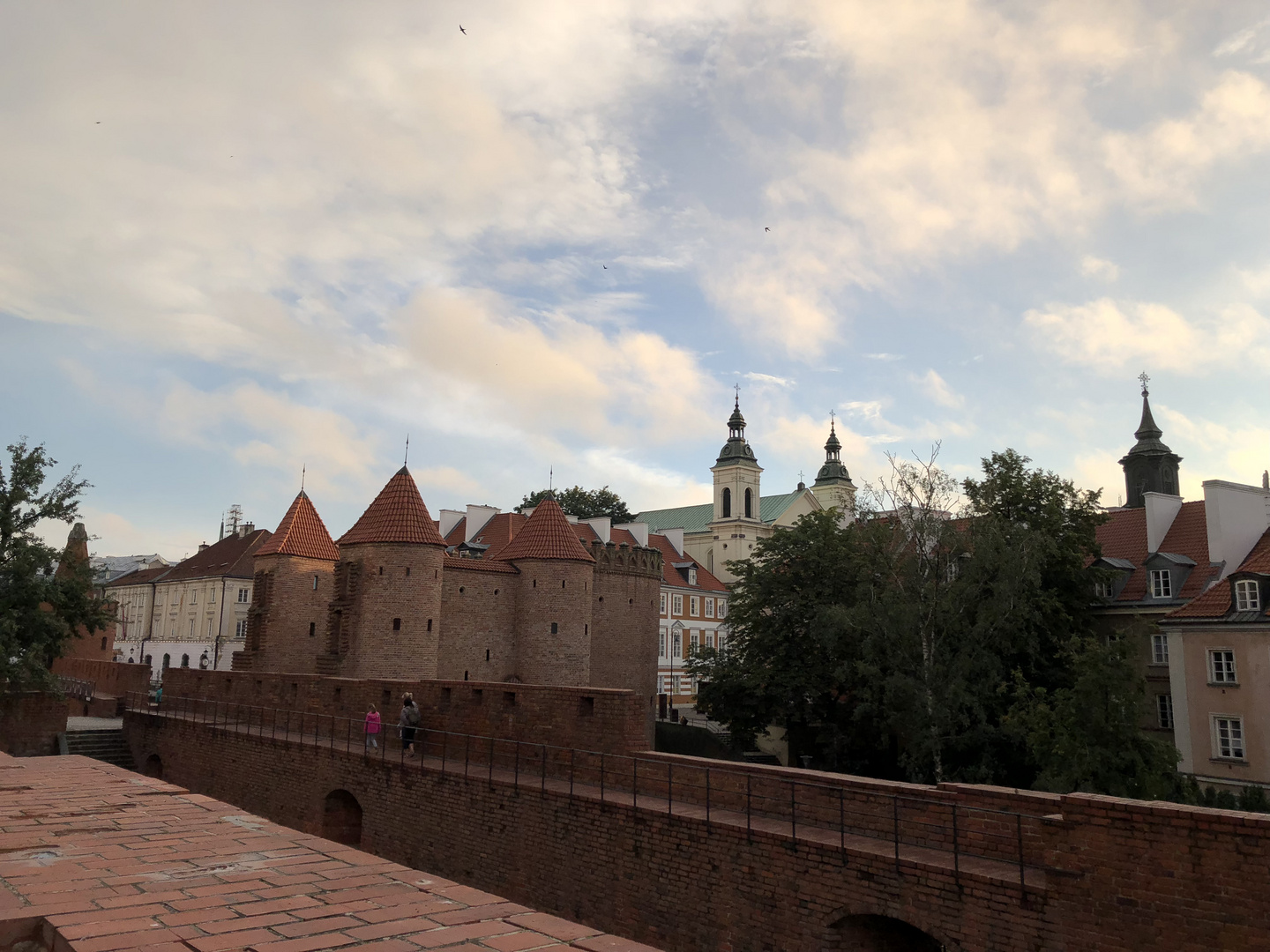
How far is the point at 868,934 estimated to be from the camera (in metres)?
10.8

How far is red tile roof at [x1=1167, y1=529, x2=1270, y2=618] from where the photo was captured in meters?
25.1

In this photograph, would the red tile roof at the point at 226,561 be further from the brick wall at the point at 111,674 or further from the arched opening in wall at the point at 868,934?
the arched opening in wall at the point at 868,934

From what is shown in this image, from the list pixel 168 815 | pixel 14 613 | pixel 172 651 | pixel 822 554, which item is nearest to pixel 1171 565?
pixel 822 554

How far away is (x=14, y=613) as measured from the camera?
2556cm

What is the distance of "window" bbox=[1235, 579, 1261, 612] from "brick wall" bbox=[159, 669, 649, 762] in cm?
1794

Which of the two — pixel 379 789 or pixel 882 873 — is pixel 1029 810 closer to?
pixel 882 873

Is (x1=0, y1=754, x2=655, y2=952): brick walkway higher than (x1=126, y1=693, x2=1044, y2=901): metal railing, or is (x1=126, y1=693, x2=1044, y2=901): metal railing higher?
(x1=0, y1=754, x2=655, y2=952): brick walkway

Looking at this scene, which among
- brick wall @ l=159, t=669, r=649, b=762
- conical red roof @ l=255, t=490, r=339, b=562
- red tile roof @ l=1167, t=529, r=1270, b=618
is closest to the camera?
brick wall @ l=159, t=669, r=649, b=762

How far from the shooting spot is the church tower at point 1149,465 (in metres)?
40.3

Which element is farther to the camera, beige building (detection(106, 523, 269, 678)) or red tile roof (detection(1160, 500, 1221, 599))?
beige building (detection(106, 523, 269, 678))

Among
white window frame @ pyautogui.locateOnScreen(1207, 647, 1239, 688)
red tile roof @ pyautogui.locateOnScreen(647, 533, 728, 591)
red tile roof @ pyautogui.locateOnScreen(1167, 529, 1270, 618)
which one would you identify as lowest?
white window frame @ pyautogui.locateOnScreen(1207, 647, 1239, 688)

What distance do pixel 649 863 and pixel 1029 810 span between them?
4.97 m

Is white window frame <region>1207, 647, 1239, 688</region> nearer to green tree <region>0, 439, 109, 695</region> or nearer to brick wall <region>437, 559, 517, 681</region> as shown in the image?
brick wall <region>437, 559, 517, 681</region>

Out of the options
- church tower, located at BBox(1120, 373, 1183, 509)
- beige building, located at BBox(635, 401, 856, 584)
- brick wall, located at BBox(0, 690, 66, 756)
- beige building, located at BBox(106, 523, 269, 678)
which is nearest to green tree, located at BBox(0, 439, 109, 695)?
brick wall, located at BBox(0, 690, 66, 756)
